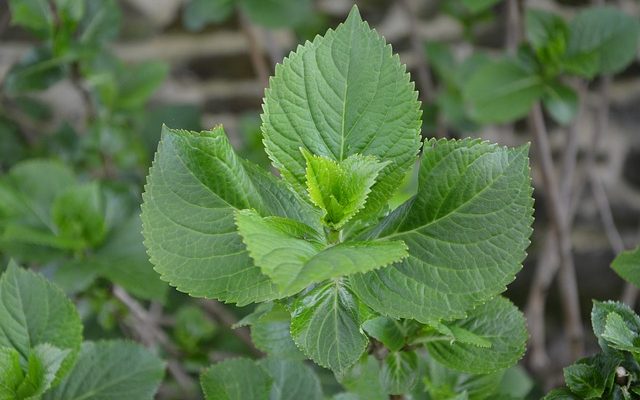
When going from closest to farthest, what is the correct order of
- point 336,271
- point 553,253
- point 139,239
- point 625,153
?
point 336,271 < point 139,239 < point 553,253 < point 625,153

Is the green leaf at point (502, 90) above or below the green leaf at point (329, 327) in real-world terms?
above

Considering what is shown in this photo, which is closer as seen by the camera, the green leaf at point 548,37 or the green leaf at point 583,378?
the green leaf at point 583,378

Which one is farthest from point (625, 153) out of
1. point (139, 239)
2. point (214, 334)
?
point (139, 239)

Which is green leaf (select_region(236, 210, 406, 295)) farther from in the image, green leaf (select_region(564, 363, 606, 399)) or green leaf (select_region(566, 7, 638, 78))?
green leaf (select_region(566, 7, 638, 78))

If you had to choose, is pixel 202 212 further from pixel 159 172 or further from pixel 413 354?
pixel 413 354

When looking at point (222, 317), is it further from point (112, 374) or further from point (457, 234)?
point (457, 234)

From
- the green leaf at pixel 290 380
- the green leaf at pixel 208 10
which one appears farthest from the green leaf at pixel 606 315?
the green leaf at pixel 208 10

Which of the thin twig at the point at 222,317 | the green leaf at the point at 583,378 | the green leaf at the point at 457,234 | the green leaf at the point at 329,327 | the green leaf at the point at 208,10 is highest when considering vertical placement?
the green leaf at the point at 208,10

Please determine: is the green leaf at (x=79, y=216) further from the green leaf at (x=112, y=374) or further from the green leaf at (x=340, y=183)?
the green leaf at (x=340, y=183)
